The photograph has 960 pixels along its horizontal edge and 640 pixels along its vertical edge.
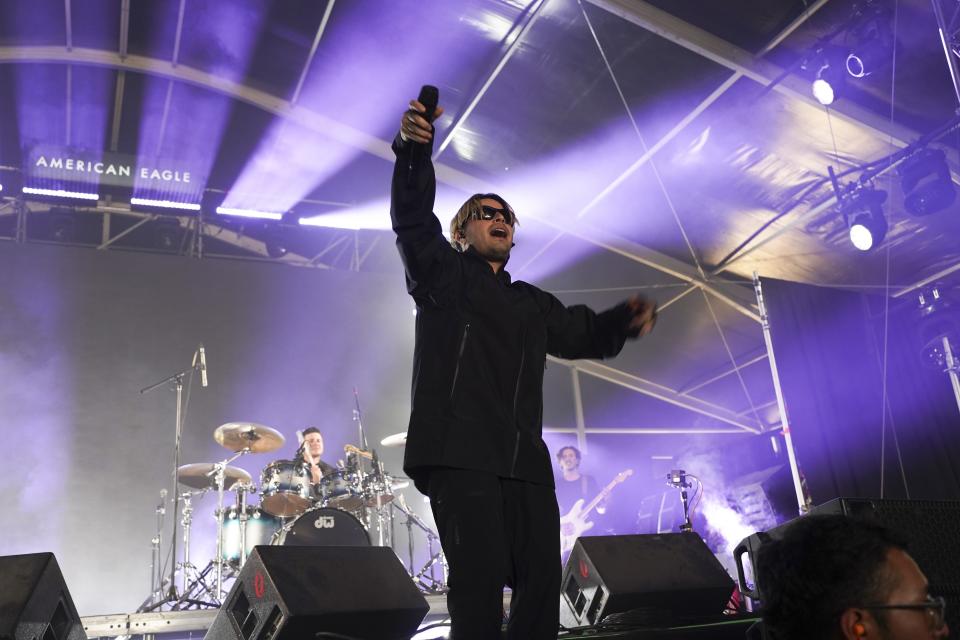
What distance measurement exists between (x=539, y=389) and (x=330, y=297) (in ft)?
23.7

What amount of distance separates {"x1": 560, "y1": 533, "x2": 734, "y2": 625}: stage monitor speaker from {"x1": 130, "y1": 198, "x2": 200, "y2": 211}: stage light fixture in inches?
269

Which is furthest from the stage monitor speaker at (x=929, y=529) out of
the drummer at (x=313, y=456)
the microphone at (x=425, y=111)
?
the drummer at (x=313, y=456)

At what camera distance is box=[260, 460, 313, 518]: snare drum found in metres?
5.84

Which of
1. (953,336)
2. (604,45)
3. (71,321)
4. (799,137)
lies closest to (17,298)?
(71,321)

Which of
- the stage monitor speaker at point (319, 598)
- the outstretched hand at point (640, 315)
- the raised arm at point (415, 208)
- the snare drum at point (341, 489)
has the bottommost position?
the stage monitor speaker at point (319, 598)

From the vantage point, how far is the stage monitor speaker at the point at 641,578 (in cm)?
291

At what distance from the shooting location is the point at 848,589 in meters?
1.13

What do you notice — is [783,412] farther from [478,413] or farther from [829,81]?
[478,413]

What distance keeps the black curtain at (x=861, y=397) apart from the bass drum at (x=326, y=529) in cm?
342

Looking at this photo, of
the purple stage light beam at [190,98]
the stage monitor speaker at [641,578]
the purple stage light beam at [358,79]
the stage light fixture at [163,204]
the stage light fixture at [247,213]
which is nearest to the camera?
the stage monitor speaker at [641,578]

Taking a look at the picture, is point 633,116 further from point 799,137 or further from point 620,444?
point 620,444

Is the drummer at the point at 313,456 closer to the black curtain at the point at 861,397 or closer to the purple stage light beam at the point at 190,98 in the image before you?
the purple stage light beam at the point at 190,98

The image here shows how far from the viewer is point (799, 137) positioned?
229 inches

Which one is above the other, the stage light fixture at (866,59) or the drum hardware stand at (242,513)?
the stage light fixture at (866,59)
